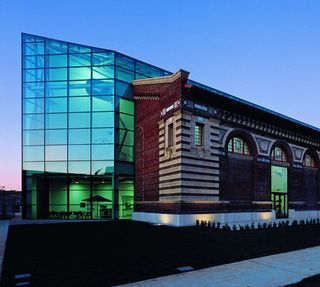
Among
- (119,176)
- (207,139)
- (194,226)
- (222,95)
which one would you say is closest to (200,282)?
(194,226)

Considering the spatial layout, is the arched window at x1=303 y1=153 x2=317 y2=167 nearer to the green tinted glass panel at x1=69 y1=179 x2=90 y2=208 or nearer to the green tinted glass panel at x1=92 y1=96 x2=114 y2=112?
the green tinted glass panel at x1=92 y1=96 x2=114 y2=112

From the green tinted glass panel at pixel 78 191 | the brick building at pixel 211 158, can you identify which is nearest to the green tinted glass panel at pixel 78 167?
the green tinted glass panel at pixel 78 191

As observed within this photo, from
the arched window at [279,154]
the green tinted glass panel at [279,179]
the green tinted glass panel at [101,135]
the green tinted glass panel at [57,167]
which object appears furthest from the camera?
the green tinted glass panel at [57,167]

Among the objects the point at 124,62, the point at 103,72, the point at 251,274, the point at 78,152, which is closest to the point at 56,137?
the point at 78,152

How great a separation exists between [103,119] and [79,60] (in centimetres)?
709

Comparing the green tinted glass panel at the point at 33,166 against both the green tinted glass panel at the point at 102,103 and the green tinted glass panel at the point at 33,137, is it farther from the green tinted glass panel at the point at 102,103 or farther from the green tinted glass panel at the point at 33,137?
the green tinted glass panel at the point at 102,103

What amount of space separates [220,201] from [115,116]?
14073 millimetres

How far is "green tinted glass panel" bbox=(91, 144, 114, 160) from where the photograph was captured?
32.5m

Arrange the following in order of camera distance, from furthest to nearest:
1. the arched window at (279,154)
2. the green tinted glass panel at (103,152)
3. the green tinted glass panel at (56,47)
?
1. the green tinted glass panel at (56,47)
2. the green tinted glass panel at (103,152)
3. the arched window at (279,154)

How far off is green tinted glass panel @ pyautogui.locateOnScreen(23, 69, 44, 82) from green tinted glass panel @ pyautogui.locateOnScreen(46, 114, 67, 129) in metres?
4.31

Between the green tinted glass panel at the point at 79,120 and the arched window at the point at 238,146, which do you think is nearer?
the arched window at the point at 238,146

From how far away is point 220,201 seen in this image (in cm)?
2567

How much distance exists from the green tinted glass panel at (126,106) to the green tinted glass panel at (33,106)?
8553mm

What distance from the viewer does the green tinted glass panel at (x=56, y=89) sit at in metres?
33.6
